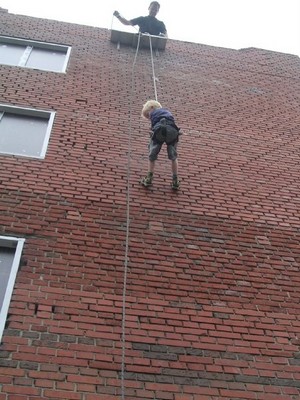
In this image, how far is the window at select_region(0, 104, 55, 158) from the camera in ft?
22.5

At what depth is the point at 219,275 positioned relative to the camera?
5.48 metres

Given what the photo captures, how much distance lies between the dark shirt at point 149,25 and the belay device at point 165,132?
5923mm

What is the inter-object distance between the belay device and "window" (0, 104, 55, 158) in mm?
1741

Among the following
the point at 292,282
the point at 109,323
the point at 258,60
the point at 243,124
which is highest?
the point at 258,60

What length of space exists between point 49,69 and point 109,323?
245 inches

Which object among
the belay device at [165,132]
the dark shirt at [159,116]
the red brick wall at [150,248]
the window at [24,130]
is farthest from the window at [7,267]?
the dark shirt at [159,116]

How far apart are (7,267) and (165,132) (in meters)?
2.69

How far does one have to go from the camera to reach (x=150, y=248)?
566cm

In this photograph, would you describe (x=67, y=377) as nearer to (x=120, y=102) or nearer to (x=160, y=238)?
(x=160, y=238)

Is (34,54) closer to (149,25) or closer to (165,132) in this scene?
(149,25)

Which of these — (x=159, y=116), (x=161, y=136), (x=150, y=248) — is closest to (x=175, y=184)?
(x=161, y=136)

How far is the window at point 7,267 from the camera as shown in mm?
A: 4664

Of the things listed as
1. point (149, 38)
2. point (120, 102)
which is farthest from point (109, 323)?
point (149, 38)

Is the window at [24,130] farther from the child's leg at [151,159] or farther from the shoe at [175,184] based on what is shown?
the shoe at [175,184]
